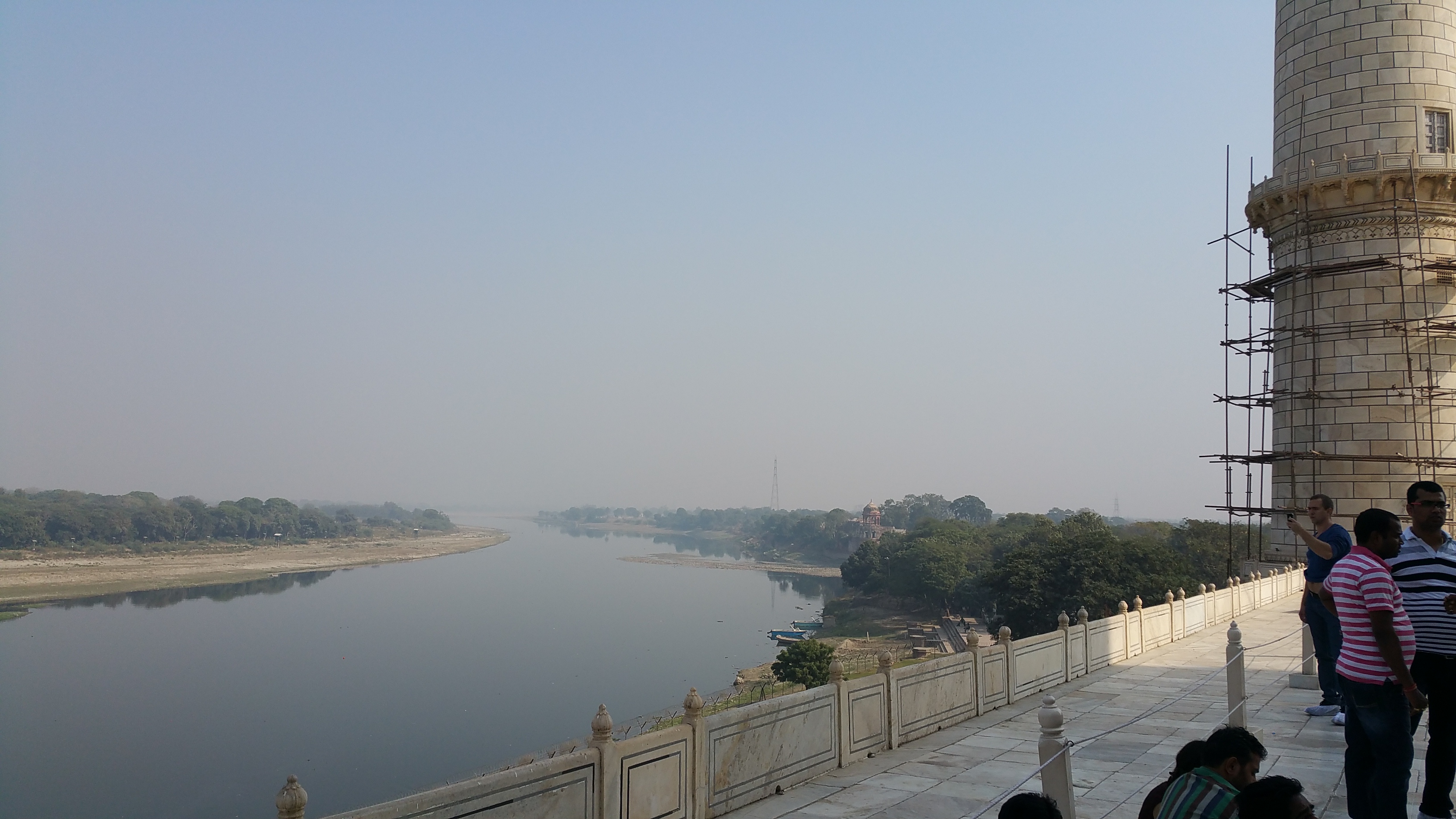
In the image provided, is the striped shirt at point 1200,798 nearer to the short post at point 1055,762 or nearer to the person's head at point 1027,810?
the person's head at point 1027,810

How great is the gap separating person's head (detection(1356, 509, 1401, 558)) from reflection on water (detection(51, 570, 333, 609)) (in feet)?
242

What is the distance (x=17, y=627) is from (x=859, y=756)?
65.5m

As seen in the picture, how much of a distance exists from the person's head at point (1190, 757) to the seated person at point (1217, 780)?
13cm

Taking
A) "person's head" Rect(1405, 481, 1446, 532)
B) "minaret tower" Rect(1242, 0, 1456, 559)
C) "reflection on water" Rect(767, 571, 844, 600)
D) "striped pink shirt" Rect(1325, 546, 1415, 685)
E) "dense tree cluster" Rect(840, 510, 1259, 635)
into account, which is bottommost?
"reflection on water" Rect(767, 571, 844, 600)

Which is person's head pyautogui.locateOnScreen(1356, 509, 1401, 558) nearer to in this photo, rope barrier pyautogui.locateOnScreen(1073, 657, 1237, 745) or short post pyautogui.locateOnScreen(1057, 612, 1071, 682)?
rope barrier pyautogui.locateOnScreen(1073, 657, 1237, 745)

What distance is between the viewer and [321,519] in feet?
418

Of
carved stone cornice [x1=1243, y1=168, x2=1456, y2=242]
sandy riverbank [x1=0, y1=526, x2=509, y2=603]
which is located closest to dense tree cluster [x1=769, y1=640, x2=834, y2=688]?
carved stone cornice [x1=1243, y1=168, x2=1456, y2=242]

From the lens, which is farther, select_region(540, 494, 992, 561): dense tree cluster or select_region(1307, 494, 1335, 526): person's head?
select_region(540, 494, 992, 561): dense tree cluster

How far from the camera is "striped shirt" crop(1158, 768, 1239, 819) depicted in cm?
290

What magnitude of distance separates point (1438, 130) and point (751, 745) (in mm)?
20888

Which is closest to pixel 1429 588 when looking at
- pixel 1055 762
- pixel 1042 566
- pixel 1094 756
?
pixel 1055 762

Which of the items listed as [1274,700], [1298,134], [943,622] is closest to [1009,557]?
[943,622]

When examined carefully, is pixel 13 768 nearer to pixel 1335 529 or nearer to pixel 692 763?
pixel 692 763

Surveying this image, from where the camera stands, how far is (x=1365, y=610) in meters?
4.21
